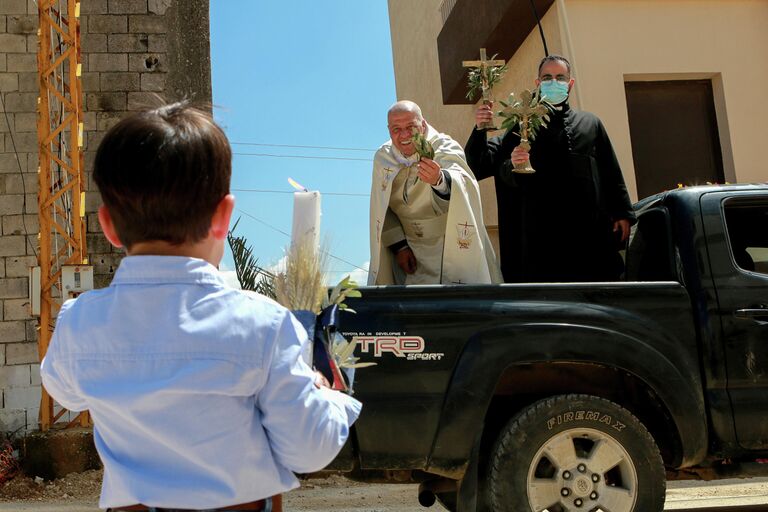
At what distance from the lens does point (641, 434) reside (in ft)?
13.4

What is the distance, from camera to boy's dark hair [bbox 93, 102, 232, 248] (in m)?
1.51

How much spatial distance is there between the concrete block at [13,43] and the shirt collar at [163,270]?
9795 millimetres

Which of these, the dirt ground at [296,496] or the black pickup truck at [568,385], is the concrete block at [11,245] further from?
the black pickup truck at [568,385]

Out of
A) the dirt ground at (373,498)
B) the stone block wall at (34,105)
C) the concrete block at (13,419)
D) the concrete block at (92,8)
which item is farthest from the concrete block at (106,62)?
the dirt ground at (373,498)

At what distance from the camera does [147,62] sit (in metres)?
10.3

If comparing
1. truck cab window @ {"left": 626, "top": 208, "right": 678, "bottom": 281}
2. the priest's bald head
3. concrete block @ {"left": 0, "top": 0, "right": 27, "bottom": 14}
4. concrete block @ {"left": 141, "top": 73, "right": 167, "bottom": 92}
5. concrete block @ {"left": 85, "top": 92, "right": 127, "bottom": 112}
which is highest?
concrete block @ {"left": 0, "top": 0, "right": 27, "bottom": 14}

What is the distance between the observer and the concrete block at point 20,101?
33.4 ft

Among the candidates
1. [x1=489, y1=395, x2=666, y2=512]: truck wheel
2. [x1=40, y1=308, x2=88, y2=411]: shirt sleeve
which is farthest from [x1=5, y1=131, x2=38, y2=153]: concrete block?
[x1=40, y1=308, x2=88, y2=411]: shirt sleeve

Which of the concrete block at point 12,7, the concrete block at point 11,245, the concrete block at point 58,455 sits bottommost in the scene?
the concrete block at point 58,455

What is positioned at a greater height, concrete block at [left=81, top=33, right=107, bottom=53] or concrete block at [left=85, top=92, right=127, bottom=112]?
concrete block at [left=81, top=33, right=107, bottom=53]

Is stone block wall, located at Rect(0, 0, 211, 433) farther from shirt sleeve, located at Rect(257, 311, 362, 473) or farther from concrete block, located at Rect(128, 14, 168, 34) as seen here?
shirt sleeve, located at Rect(257, 311, 362, 473)

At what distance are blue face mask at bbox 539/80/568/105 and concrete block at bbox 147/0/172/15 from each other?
6.39 m

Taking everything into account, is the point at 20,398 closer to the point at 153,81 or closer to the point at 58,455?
the point at 58,455

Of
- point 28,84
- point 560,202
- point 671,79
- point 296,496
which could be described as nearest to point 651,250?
point 560,202
